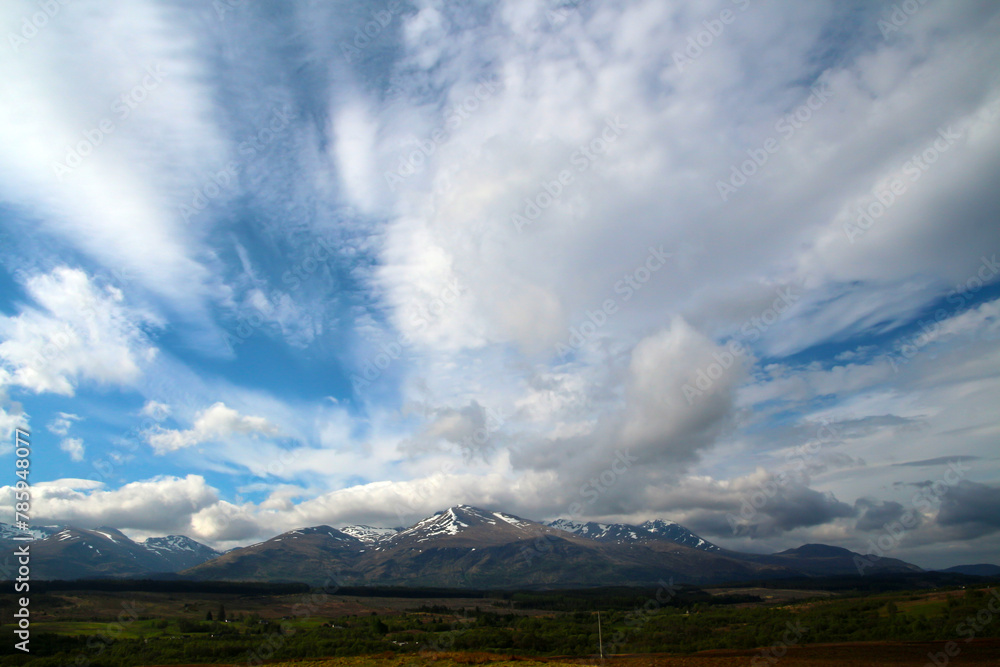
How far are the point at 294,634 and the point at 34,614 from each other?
84.3 metres

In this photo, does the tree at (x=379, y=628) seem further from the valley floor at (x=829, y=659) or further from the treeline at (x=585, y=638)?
the valley floor at (x=829, y=659)

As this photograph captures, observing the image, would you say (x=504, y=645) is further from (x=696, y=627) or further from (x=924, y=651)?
(x=924, y=651)

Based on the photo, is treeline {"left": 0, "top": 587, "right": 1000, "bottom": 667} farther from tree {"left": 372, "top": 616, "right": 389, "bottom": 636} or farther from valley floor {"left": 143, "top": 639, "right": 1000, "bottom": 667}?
tree {"left": 372, "top": 616, "right": 389, "bottom": 636}

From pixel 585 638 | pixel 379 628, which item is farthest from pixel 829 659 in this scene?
pixel 379 628

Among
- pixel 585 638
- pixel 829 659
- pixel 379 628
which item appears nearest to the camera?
pixel 829 659

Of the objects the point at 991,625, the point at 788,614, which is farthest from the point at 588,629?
the point at 991,625

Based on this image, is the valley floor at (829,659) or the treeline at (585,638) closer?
the valley floor at (829,659)

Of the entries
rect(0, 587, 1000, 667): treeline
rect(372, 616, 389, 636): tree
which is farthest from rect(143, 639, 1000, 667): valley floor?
rect(372, 616, 389, 636): tree

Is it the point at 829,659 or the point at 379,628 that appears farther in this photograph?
the point at 379,628

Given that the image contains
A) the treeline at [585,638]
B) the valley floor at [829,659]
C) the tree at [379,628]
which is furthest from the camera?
the tree at [379,628]

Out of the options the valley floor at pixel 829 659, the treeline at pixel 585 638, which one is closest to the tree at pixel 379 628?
the treeline at pixel 585 638

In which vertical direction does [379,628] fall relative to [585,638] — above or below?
below

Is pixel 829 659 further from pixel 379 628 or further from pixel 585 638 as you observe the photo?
pixel 379 628

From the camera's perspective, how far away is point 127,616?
5881 inches
